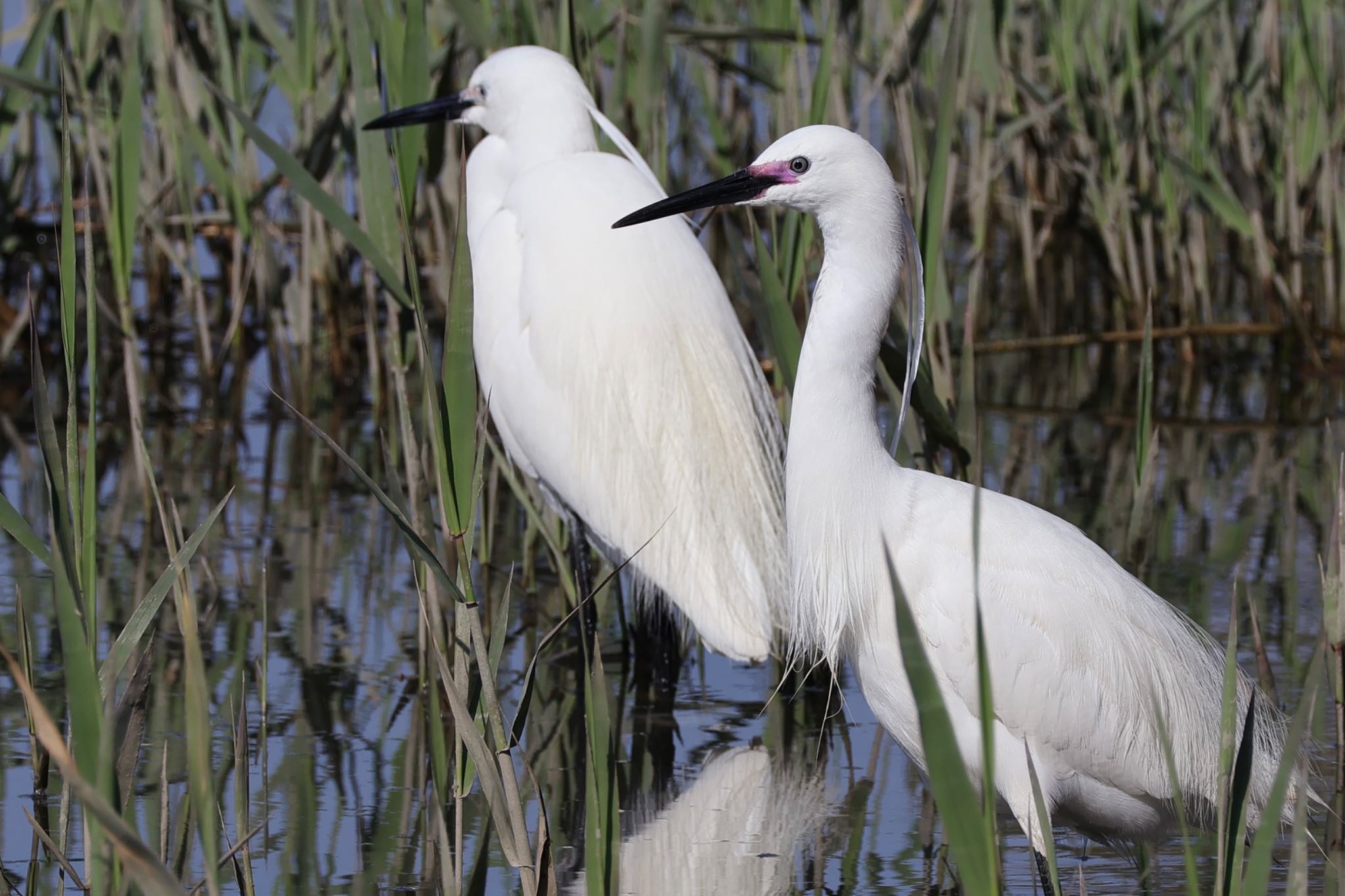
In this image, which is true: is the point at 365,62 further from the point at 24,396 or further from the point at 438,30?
the point at 24,396

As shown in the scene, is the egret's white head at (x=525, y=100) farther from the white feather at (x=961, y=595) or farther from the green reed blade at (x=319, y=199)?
the white feather at (x=961, y=595)

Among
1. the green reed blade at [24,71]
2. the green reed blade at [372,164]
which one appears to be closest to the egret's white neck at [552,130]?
the green reed blade at [372,164]

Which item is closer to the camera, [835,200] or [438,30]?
[835,200]

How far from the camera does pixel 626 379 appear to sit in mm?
3723

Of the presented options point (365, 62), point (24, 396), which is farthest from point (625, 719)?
point (24, 396)

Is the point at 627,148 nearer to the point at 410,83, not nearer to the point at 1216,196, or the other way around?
the point at 410,83

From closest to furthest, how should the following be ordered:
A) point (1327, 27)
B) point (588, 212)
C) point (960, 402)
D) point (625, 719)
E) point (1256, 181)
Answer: point (960, 402) < point (625, 719) < point (588, 212) < point (1327, 27) < point (1256, 181)

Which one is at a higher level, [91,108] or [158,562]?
[91,108]

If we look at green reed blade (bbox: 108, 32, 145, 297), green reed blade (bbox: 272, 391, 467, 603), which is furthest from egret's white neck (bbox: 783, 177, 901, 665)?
green reed blade (bbox: 108, 32, 145, 297)

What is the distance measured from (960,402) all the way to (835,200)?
0.76 m

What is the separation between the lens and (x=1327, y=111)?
5.35 metres

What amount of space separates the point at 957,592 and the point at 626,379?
56.0 inches

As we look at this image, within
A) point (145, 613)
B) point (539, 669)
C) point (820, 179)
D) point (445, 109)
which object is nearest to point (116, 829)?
point (145, 613)

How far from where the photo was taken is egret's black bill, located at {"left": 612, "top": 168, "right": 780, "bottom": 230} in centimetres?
252
